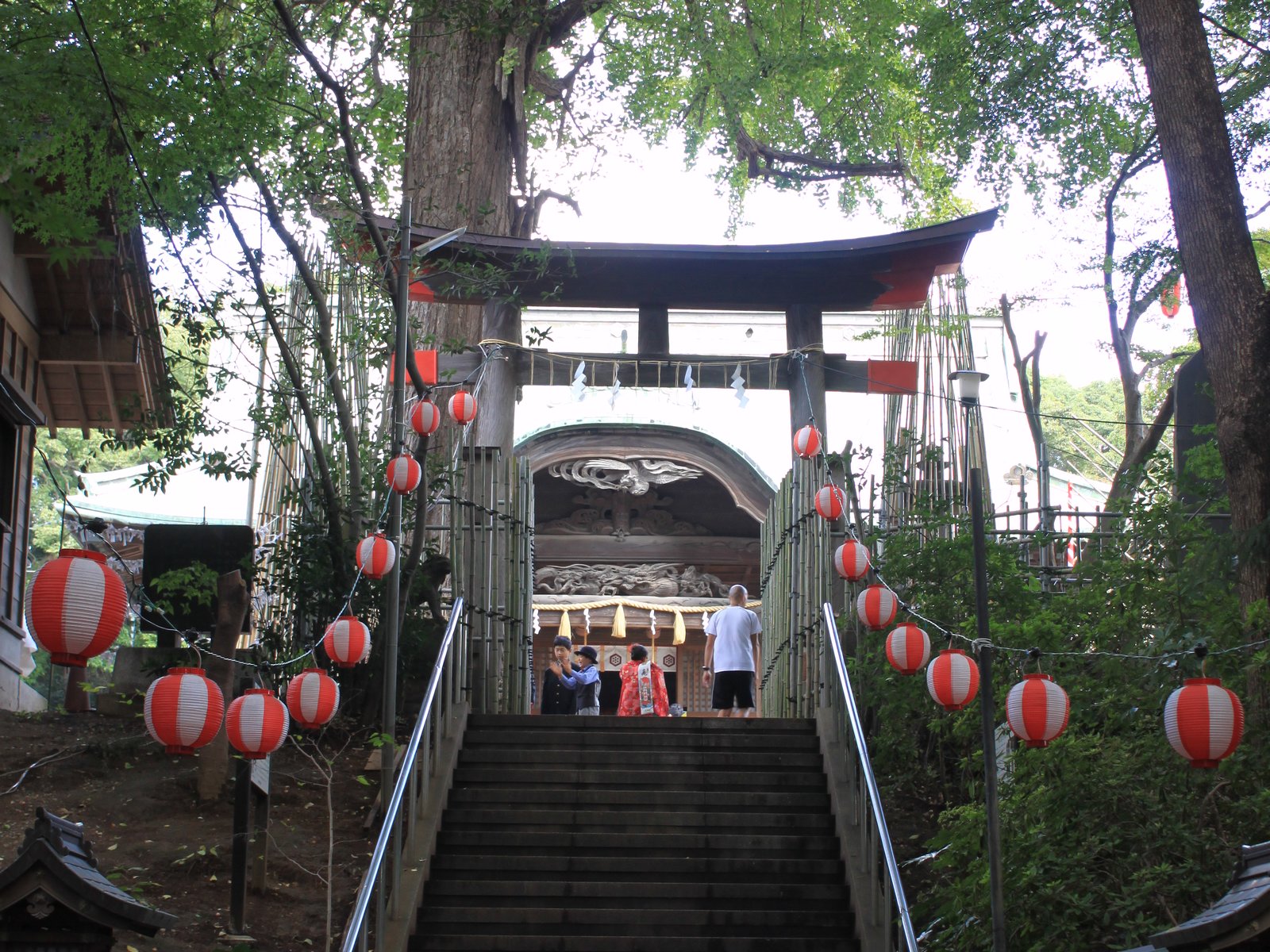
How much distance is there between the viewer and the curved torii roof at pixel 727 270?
42.4 feet

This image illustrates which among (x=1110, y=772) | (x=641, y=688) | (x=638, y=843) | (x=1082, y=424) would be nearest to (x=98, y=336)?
(x=641, y=688)

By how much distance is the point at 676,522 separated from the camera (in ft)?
59.0

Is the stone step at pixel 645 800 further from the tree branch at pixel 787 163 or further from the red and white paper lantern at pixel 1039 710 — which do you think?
the tree branch at pixel 787 163

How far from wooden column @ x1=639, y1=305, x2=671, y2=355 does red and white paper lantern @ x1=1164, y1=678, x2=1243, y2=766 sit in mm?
8069

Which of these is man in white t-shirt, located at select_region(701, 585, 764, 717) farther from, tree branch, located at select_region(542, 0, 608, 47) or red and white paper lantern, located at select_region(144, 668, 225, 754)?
tree branch, located at select_region(542, 0, 608, 47)

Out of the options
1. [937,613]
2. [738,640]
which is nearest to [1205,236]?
[937,613]

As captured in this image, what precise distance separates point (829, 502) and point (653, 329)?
4.52 metres

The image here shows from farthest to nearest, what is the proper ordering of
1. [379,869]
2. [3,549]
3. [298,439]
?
1. [3,549]
2. [298,439]
3. [379,869]

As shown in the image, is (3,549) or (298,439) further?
(3,549)

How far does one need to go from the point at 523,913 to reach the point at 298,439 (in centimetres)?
496

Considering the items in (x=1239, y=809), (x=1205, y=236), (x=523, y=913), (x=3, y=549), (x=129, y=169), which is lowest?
(x=523, y=913)

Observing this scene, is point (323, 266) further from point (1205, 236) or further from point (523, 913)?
point (1205, 236)

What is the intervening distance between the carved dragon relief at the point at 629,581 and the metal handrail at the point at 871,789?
8.27 meters

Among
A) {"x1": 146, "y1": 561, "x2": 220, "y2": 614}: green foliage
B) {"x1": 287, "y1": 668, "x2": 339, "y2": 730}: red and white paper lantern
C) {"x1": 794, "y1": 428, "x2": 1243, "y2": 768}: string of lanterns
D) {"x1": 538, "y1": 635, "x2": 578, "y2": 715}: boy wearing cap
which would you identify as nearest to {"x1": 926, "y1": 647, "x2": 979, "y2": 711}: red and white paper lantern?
{"x1": 794, "y1": 428, "x2": 1243, "y2": 768}: string of lanterns
